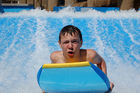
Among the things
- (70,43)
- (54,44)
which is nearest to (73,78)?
(70,43)

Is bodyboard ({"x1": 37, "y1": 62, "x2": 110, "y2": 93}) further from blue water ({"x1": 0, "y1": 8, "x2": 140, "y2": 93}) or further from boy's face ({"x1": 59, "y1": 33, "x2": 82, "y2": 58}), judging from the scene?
blue water ({"x1": 0, "y1": 8, "x2": 140, "y2": 93})

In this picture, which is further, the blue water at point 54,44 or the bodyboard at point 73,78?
the blue water at point 54,44

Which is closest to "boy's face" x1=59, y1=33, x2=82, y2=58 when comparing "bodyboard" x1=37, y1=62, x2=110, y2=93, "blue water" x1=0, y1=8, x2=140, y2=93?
"bodyboard" x1=37, y1=62, x2=110, y2=93

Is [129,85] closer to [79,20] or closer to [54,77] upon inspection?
[54,77]

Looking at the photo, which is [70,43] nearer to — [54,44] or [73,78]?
[73,78]

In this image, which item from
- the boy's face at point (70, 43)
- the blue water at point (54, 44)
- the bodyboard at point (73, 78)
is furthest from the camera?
the blue water at point (54, 44)

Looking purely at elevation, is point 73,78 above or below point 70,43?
below

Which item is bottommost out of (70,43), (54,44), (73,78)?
(54,44)

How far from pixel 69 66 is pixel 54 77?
16cm

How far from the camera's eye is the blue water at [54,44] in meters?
2.60

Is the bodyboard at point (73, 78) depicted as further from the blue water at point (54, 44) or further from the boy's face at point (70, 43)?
the blue water at point (54, 44)

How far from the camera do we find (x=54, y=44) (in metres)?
4.37

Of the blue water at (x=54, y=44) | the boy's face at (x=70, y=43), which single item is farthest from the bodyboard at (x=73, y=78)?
the blue water at (x=54, y=44)

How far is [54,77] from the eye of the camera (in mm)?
1549
